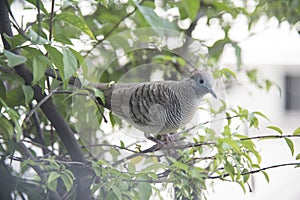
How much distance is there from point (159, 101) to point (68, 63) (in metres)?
0.09

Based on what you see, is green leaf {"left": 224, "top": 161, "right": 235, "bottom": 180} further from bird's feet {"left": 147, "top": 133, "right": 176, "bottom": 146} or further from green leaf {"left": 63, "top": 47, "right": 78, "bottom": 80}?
green leaf {"left": 63, "top": 47, "right": 78, "bottom": 80}

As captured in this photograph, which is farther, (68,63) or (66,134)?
(66,134)

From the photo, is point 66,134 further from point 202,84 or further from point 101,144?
point 202,84

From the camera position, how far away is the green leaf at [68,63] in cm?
31

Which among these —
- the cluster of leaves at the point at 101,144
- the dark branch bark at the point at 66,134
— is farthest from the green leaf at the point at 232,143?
the dark branch bark at the point at 66,134

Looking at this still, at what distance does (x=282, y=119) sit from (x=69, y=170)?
4.23 ft

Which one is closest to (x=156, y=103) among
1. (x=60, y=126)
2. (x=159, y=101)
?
(x=159, y=101)

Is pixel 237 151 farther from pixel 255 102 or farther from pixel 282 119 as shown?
pixel 282 119

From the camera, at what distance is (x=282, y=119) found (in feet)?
5.20

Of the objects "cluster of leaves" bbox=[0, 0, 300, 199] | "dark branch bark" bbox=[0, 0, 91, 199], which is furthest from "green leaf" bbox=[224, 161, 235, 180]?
"dark branch bark" bbox=[0, 0, 91, 199]

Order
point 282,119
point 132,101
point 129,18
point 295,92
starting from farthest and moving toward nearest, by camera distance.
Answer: point 295,92 → point 282,119 → point 129,18 → point 132,101

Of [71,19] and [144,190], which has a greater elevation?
[71,19]

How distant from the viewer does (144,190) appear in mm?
393

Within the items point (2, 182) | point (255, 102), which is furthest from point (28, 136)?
point (255, 102)
